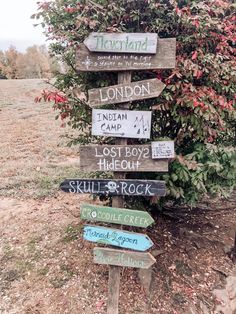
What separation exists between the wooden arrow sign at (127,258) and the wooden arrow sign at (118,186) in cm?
55

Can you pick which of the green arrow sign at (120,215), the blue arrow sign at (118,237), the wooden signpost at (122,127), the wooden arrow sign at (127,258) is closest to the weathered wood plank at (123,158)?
the wooden signpost at (122,127)

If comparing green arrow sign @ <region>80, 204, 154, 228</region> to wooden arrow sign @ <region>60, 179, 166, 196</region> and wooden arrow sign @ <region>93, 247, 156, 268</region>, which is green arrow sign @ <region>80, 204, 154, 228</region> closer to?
wooden arrow sign @ <region>60, 179, 166, 196</region>

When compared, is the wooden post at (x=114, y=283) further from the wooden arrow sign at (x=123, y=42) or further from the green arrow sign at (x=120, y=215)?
the wooden arrow sign at (x=123, y=42)

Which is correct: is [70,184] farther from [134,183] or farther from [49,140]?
[49,140]

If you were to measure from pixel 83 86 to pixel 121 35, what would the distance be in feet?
2.76

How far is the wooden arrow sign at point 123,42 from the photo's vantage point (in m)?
2.63

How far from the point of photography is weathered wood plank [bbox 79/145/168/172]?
2789mm

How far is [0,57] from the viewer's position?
56.0m

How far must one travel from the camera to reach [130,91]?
2.72m

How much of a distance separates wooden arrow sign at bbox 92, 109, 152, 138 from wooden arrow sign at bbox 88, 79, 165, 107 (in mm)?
107

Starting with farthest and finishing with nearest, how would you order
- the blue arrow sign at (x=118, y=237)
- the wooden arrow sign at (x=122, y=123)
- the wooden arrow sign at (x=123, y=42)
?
1. the blue arrow sign at (x=118, y=237)
2. the wooden arrow sign at (x=122, y=123)
3. the wooden arrow sign at (x=123, y=42)

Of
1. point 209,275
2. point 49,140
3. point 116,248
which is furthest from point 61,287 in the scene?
point 49,140

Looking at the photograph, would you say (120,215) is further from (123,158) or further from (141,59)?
(141,59)

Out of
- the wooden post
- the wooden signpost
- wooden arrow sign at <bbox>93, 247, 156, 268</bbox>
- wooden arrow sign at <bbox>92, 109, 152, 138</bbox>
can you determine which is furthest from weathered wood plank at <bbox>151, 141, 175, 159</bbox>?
wooden arrow sign at <bbox>93, 247, 156, 268</bbox>
